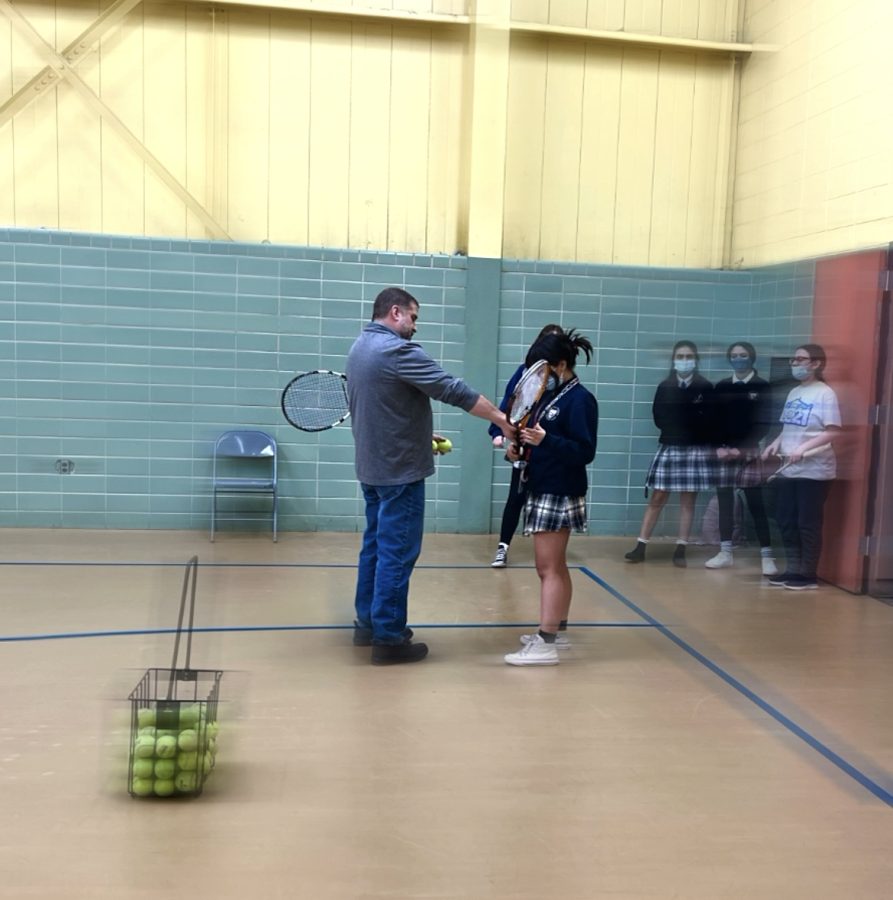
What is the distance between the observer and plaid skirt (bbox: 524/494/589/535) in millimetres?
3670

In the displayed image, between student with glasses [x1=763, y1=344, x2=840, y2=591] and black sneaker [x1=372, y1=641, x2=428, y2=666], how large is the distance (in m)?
1.91

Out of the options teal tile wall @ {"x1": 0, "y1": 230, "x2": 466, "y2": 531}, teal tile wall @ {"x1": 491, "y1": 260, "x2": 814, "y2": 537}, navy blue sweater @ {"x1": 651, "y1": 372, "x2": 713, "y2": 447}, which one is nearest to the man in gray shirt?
navy blue sweater @ {"x1": 651, "y1": 372, "x2": 713, "y2": 447}

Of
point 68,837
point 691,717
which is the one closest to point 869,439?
point 691,717

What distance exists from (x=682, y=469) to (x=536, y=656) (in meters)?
2.10

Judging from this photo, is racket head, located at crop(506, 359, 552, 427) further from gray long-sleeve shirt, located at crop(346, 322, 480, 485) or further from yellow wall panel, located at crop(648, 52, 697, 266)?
yellow wall panel, located at crop(648, 52, 697, 266)

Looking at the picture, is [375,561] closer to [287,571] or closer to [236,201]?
[287,571]

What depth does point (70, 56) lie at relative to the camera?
236 inches

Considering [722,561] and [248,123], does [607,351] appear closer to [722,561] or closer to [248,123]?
[722,561]

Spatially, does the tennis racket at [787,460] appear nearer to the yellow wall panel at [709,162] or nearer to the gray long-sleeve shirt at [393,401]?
the yellow wall panel at [709,162]

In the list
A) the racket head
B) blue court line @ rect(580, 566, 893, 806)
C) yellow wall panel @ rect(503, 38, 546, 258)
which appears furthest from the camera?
yellow wall panel @ rect(503, 38, 546, 258)

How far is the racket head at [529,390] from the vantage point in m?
3.61

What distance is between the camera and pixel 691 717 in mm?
3287

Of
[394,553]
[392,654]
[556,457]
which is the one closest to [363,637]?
[392,654]

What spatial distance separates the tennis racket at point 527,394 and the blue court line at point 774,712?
115cm
